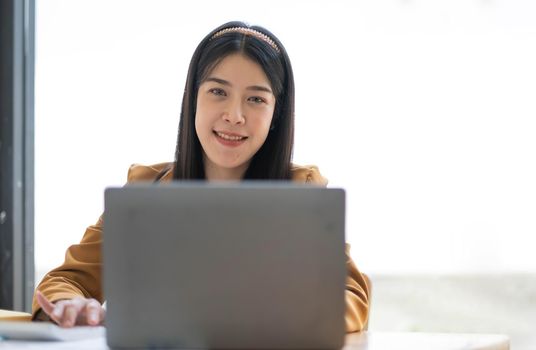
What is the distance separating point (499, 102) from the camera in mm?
2707

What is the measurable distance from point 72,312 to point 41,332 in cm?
13

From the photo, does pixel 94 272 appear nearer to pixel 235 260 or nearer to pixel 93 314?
pixel 93 314

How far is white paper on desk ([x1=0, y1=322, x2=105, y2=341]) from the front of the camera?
1278 mm

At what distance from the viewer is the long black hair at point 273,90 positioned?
185 centimetres

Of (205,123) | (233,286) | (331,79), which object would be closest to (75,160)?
(331,79)

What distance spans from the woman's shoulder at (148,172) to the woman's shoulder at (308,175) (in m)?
0.31

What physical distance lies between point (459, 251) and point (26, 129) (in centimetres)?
154

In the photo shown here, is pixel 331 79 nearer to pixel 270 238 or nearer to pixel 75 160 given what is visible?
pixel 75 160

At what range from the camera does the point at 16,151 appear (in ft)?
9.35

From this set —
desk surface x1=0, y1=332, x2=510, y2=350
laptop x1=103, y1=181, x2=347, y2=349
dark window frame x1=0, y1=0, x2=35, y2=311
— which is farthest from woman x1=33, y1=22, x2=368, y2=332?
dark window frame x1=0, y1=0, x2=35, y2=311

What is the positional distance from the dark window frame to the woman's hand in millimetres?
1482

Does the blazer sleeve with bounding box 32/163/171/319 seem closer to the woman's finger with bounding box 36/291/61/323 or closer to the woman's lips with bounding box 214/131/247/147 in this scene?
the woman's finger with bounding box 36/291/61/323

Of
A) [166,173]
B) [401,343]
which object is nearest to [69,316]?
[401,343]

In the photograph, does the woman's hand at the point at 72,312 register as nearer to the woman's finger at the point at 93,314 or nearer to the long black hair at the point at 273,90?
the woman's finger at the point at 93,314
